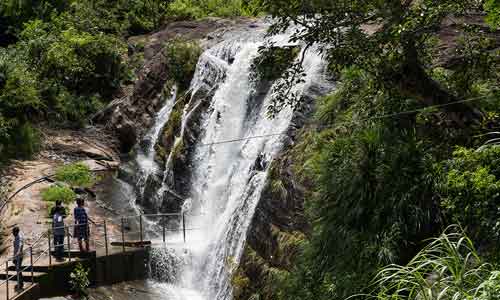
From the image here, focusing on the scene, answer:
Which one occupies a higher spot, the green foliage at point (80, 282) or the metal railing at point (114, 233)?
the green foliage at point (80, 282)

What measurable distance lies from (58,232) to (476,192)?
10.2m

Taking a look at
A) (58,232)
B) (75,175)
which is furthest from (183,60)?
(58,232)

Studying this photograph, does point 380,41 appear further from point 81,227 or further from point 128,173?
point 128,173

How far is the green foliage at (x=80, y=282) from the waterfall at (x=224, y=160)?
6.67 ft

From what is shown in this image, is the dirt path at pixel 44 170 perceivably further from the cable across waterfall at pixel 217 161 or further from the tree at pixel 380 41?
the tree at pixel 380 41

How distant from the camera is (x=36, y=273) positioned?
14773mm

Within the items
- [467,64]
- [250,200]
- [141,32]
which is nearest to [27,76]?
[141,32]

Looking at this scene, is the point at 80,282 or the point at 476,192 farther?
the point at 80,282

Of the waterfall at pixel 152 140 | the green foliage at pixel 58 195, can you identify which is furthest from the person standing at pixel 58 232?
the waterfall at pixel 152 140

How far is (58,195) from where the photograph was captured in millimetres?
18953

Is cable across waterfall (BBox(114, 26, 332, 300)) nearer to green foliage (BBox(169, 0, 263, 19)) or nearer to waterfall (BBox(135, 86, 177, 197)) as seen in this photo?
waterfall (BBox(135, 86, 177, 197))

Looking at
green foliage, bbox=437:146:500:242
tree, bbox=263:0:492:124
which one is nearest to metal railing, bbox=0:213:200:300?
tree, bbox=263:0:492:124

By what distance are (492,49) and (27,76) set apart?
1709 cm

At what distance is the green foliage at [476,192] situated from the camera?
788 centimetres
